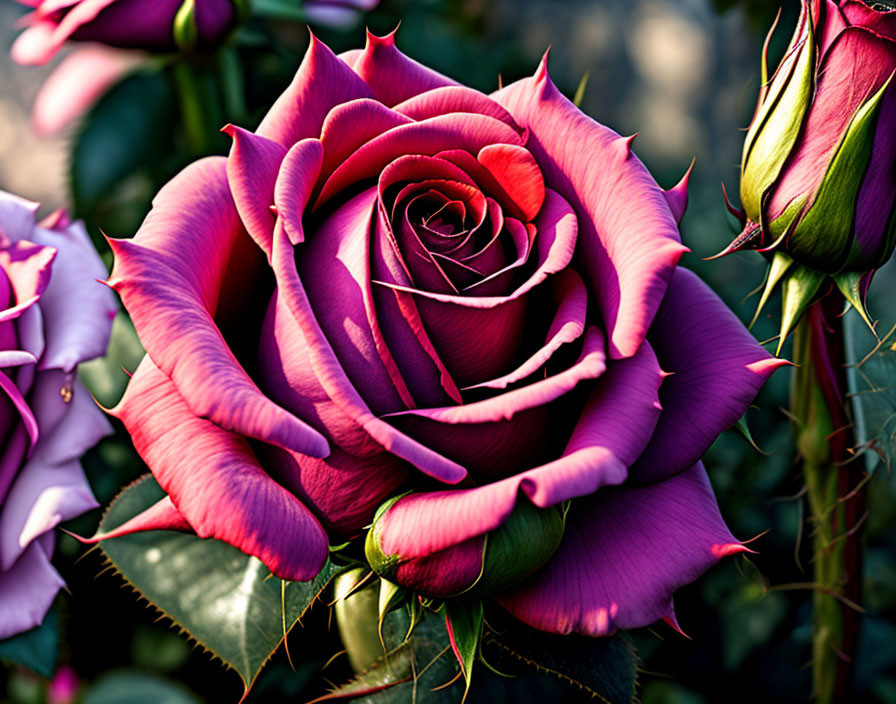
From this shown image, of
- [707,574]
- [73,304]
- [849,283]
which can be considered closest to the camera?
[849,283]

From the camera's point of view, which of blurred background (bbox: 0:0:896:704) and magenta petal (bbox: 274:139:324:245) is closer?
magenta petal (bbox: 274:139:324:245)

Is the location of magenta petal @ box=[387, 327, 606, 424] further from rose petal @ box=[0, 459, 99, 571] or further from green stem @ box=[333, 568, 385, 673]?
rose petal @ box=[0, 459, 99, 571]

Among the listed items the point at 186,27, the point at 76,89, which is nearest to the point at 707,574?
the point at 186,27

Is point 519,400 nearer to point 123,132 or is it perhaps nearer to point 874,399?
point 874,399

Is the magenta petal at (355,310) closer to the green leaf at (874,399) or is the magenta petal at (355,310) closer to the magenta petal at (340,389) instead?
the magenta petal at (340,389)

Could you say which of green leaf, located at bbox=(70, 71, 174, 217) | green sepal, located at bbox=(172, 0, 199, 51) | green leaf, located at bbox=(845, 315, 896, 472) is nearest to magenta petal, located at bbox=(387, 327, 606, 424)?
green leaf, located at bbox=(845, 315, 896, 472)
